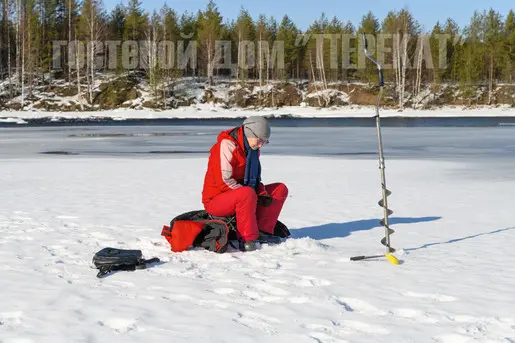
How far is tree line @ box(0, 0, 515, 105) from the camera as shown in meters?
62.7

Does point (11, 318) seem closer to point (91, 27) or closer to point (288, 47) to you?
point (91, 27)

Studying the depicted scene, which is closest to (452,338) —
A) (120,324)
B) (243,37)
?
(120,324)

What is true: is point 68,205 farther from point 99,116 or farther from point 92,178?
point 99,116

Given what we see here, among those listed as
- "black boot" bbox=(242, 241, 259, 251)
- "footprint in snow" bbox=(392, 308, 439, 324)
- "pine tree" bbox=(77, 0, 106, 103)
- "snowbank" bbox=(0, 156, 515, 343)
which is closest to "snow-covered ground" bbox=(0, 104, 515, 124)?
"pine tree" bbox=(77, 0, 106, 103)

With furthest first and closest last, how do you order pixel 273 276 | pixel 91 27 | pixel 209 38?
pixel 209 38 → pixel 91 27 → pixel 273 276

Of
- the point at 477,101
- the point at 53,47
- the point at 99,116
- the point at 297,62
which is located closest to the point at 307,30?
the point at 297,62

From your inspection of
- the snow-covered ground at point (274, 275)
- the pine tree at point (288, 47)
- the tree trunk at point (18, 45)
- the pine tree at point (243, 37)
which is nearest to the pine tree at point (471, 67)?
the pine tree at point (288, 47)

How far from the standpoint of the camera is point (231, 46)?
244ft

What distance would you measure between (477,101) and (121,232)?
68688mm

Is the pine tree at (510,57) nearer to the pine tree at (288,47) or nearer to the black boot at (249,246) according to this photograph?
the pine tree at (288,47)

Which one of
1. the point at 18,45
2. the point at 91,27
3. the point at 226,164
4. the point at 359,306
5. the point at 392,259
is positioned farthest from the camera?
the point at 18,45

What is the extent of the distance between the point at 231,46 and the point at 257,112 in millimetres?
17164

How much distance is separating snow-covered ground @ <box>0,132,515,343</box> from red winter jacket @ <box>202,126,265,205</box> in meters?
0.59

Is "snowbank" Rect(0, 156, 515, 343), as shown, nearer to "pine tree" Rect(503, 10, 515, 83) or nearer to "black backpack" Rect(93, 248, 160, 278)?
"black backpack" Rect(93, 248, 160, 278)
